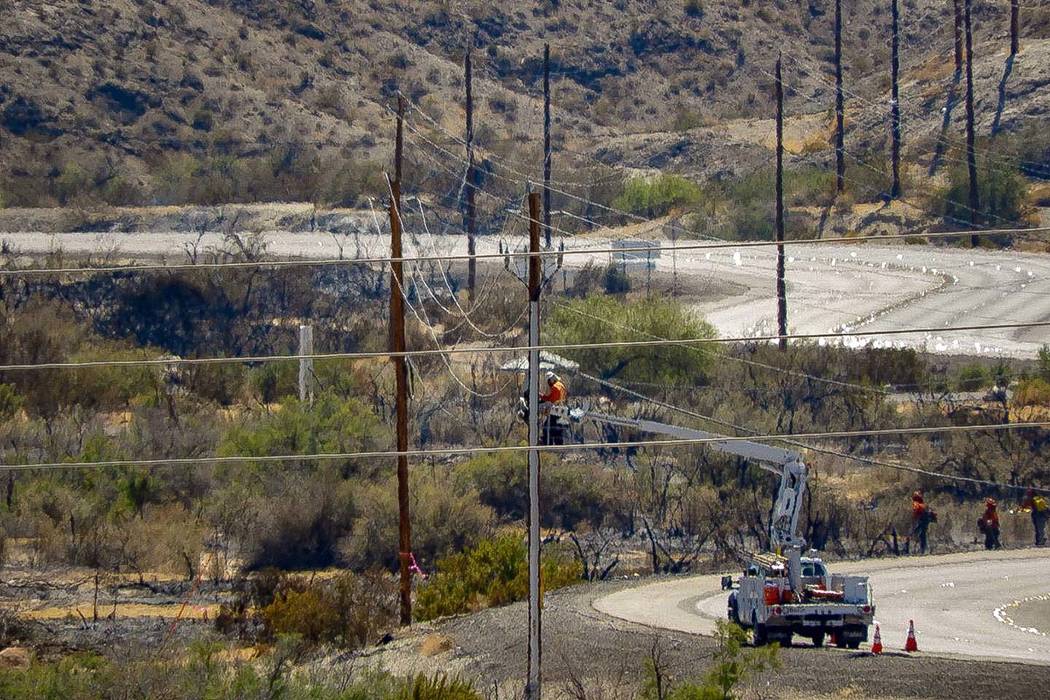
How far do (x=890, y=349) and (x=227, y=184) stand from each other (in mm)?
33245

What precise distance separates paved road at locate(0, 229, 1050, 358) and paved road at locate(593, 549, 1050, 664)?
18.1 m

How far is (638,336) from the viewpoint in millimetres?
46562

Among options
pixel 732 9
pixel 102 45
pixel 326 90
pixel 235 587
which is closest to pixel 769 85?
pixel 732 9

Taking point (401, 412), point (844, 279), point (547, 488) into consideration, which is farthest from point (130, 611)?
point (844, 279)

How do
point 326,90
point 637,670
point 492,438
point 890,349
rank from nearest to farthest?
point 637,670
point 492,438
point 890,349
point 326,90

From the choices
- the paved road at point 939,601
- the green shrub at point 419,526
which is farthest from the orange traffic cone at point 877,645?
the green shrub at point 419,526

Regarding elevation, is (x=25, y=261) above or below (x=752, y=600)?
above

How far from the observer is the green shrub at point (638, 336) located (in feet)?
152

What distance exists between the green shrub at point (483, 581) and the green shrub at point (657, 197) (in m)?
40.7

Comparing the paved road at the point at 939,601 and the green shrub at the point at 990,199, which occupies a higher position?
the green shrub at the point at 990,199

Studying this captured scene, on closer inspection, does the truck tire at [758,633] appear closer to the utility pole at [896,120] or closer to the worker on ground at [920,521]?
the worker on ground at [920,521]

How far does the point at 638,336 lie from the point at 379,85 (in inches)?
1795

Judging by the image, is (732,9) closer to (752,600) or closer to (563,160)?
(563,160)

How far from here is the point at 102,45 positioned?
81.8 metres
